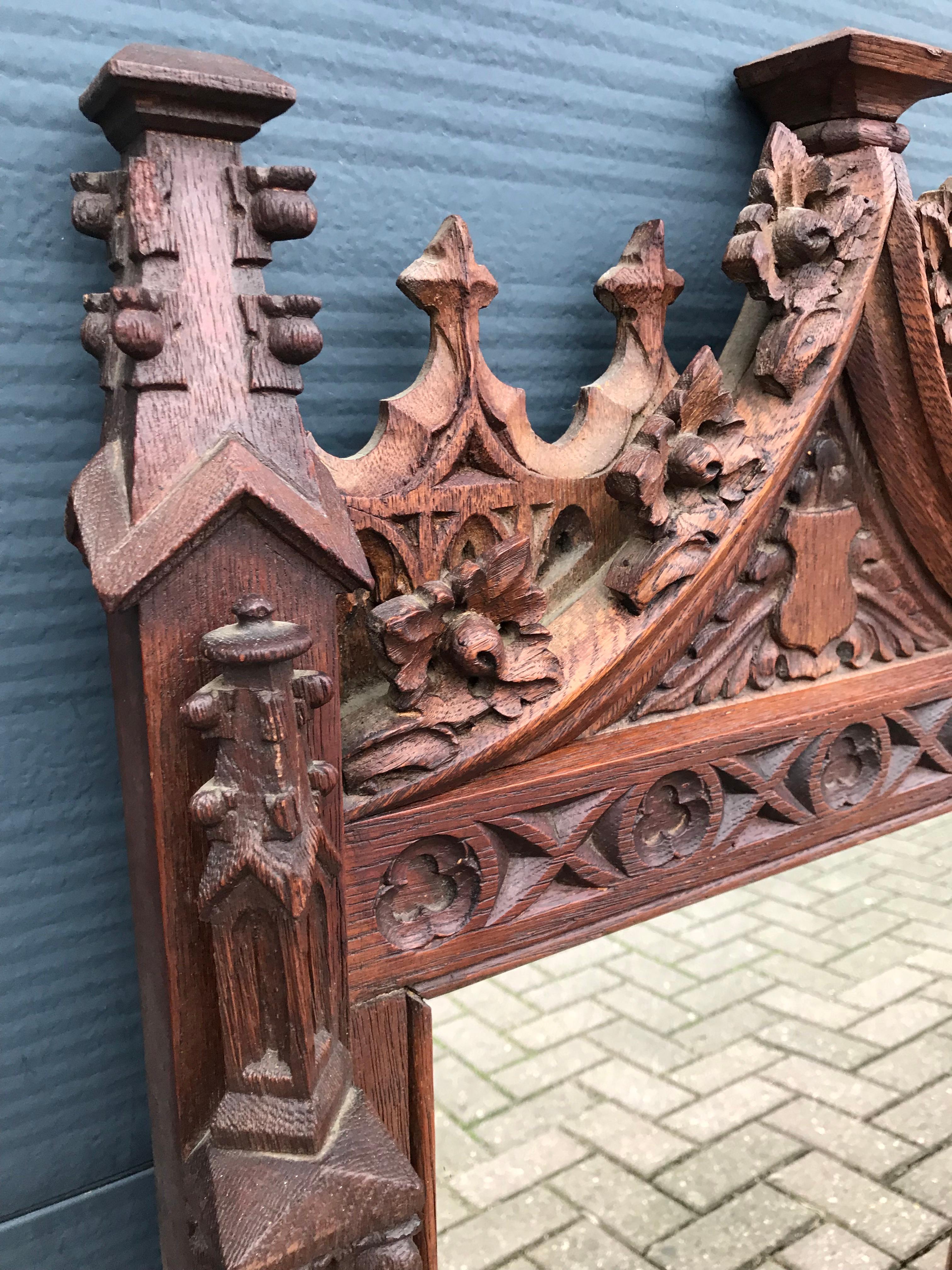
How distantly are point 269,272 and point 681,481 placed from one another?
354 millimetres

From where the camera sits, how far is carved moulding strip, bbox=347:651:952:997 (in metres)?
0.79

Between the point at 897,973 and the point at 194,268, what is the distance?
2.53 meters

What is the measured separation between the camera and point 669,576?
2.82 ft

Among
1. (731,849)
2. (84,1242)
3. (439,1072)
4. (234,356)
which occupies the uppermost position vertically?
(234,356)

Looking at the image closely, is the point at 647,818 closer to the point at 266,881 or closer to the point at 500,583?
the point at 500,583

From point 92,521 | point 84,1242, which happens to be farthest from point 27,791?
point 84,1242

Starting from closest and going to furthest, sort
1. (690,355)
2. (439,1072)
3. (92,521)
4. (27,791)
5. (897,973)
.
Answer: (92,521) → (27,791) → (690,355) → (439,1072) → (897,973)

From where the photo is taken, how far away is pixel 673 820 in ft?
3.11

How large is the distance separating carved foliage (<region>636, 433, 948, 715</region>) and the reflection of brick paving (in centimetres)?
114

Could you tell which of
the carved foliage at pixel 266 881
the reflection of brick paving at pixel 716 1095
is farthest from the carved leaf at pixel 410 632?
the reflection of brick paving at pixel 716 1095

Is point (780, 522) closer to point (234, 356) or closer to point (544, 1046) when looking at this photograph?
point (234, 356)

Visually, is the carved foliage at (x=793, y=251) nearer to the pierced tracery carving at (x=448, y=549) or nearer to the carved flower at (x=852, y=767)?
the pierced tracery carving at (x=448, y=549)

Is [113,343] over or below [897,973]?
over

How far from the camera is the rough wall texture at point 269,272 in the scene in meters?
0.70
